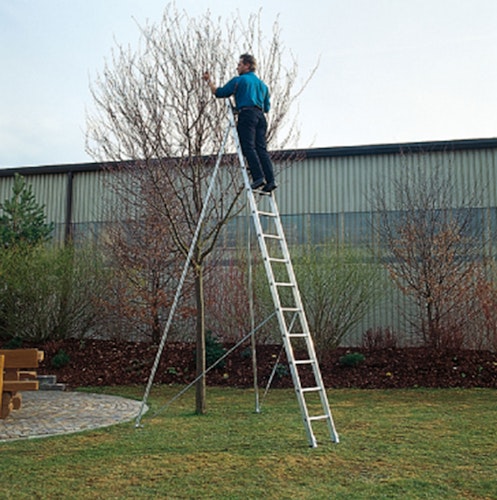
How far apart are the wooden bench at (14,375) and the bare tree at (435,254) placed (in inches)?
348

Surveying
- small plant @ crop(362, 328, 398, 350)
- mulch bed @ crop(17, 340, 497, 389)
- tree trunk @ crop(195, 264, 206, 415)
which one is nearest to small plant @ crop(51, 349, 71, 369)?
mulch bed @ crop(17, 340, 497, 389)

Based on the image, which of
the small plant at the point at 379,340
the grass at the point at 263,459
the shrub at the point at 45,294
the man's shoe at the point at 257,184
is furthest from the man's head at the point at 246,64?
the shrub at the point at 45,294

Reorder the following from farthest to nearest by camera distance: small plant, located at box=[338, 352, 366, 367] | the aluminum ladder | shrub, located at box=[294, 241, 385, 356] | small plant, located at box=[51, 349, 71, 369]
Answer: small plant, located at box=[51, 349, 71, 369], shrub, located at box=[294, 241, 385, 356], small plant, located at box=[338, 352, 366, 367], the aluminum ladder

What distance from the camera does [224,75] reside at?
30.2 feet

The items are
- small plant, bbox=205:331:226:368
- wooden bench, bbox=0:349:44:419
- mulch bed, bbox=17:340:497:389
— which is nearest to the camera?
wooden bench, bbox=0:349:44:419

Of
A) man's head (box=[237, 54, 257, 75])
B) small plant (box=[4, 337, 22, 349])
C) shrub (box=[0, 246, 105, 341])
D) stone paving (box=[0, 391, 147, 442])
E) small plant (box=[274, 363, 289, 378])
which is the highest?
man's head (box=[237, 54, 257, 75])

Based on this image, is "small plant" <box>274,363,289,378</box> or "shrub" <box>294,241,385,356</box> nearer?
"small plant" <box>274,363,289,378</box>

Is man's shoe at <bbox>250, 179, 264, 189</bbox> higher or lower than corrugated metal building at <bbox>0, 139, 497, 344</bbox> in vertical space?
lower

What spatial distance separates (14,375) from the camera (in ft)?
27.5

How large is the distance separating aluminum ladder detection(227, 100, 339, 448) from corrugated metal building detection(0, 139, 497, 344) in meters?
1.37

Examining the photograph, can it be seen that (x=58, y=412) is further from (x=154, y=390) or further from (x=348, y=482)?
(x=348, y=482)

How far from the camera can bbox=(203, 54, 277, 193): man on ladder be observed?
6.78 m

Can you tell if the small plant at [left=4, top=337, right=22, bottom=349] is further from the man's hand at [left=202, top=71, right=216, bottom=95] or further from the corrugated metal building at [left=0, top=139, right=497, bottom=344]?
the man's hand at [left=202, top=71, right=216, bottom=95]

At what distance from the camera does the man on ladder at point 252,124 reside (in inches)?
267
